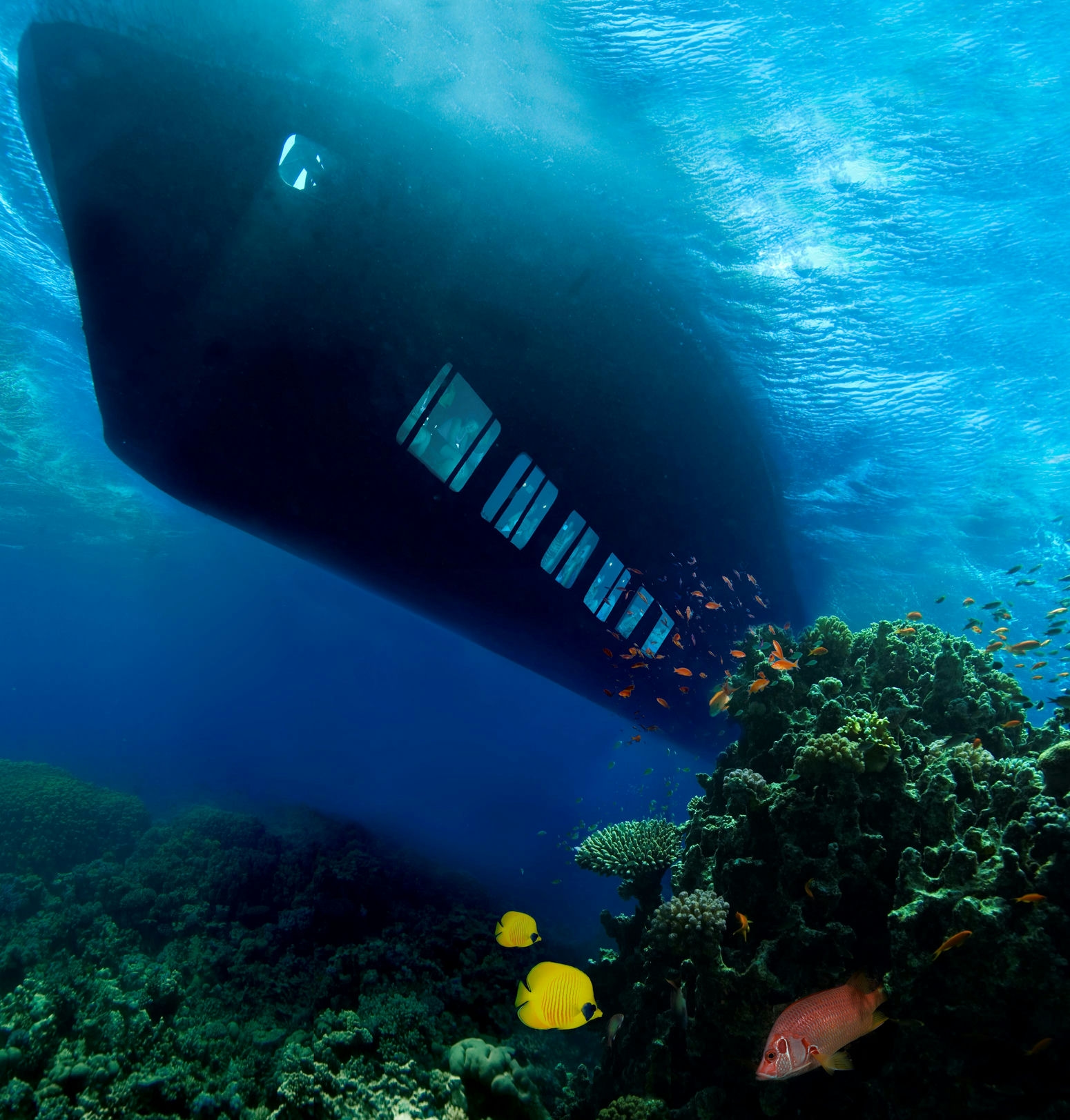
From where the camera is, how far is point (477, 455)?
8180 millimetres

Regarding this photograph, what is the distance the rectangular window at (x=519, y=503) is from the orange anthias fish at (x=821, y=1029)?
7.21m

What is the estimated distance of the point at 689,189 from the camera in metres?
8.02

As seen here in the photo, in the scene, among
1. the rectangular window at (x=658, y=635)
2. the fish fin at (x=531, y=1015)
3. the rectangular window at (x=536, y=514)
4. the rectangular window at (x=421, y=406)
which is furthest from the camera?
the rectangular window at (x=658, y=635)

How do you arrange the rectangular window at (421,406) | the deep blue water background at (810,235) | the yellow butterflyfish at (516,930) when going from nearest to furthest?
the yellow butterflyfish at (516,930) → the deep blue water background at (810,235) → the rectangular window at (421,406)

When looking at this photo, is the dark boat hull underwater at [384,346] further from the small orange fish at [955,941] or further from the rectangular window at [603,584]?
the small orange fish at [955,941]

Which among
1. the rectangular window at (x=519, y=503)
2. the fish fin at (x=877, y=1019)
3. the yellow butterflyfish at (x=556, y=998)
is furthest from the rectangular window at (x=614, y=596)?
the fish fin at (x=877, y=1019)

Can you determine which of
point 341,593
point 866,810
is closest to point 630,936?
point 866,810

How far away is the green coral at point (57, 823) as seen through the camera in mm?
13250

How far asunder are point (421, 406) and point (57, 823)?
55.0ft

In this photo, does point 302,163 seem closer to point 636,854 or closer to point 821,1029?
point 821,1029

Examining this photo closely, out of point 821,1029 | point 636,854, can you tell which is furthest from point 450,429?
point 821,1029

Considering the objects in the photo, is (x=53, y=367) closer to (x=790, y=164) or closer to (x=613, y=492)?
(x=613, y=492)

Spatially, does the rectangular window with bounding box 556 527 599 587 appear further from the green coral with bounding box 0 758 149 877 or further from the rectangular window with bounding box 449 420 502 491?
the green coral with bounding box 0 758 149 877

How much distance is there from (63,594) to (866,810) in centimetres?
8066
